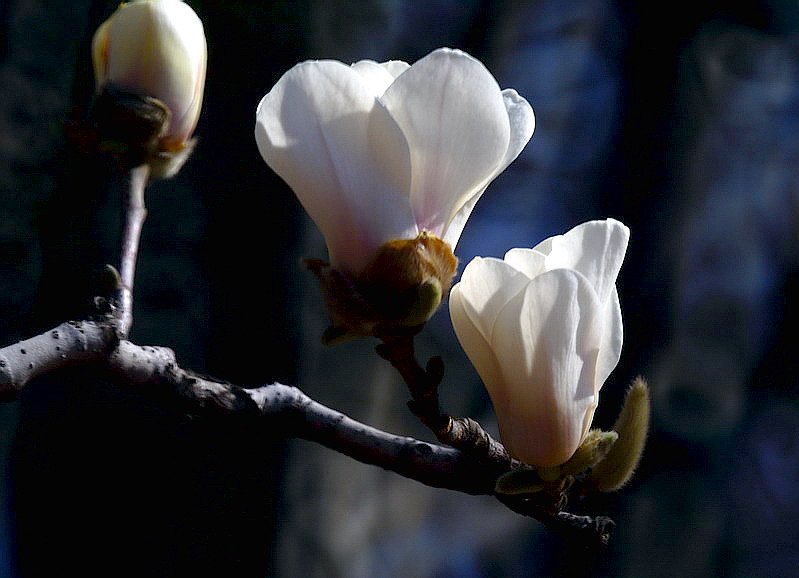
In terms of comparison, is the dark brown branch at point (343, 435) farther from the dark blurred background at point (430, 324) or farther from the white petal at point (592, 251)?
the dark blurred background at point (430, 324)

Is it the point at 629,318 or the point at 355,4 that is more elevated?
the point at 355,4

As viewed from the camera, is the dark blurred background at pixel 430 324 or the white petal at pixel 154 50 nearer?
the white petal at pixel 154 50

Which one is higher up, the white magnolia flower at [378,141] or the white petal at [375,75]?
the white petal at [375,75]

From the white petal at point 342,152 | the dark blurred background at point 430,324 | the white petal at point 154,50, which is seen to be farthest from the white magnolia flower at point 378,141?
the dark blurred background at point 430,324

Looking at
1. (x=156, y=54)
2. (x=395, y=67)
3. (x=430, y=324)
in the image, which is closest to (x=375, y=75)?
(x=395, y=67)

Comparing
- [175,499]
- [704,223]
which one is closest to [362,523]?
[175,499]

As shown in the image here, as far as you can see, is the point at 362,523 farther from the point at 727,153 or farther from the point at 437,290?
the point at 437,290

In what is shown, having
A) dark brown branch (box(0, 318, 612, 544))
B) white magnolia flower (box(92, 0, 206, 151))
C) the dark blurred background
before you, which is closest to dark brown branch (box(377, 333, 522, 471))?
dark brown branch (box(0, 318, 612, 544))
